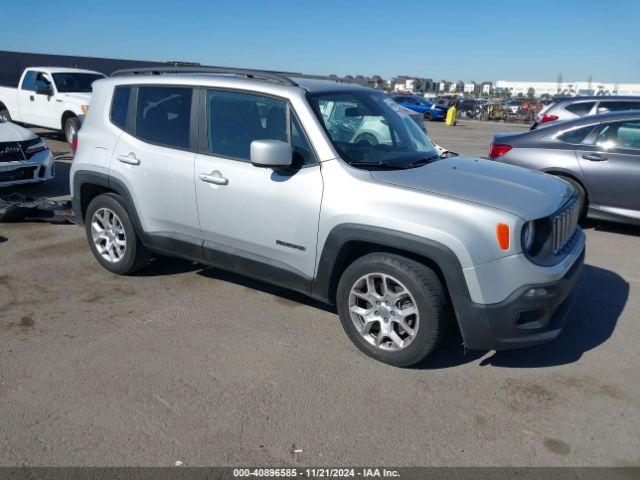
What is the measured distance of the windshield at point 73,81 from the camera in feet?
44.0

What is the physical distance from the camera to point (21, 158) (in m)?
7.95

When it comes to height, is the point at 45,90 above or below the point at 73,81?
below

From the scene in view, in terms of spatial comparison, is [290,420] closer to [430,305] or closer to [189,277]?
[430,305]

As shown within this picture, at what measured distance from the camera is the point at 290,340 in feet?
13.4

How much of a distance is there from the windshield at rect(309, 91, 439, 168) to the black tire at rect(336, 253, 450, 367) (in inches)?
29.0

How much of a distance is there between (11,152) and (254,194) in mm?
5505

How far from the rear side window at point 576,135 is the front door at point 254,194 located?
4.74 metres

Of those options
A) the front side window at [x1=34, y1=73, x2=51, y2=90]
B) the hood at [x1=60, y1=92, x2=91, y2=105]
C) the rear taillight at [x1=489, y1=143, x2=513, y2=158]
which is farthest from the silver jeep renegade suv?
the front side window at [x1=34, y1=73, x2=51, y2=90]

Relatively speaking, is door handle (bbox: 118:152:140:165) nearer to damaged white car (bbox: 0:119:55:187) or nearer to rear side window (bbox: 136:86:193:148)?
rear side window (bbox: 136:86:193:148)

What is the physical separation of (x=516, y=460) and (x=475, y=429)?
29cm

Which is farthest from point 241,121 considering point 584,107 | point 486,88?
point 486,88

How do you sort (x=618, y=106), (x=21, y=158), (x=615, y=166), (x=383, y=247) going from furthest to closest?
(x=618, y=106)
(x=21, y=158)
(x=615, y=166)
(x=383, y=247)

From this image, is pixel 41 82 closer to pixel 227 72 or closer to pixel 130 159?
pixel 130 159

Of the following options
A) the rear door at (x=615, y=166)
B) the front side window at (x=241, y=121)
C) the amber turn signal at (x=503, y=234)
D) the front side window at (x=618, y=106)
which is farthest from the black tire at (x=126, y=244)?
the front side window at (x=618, y=106)
